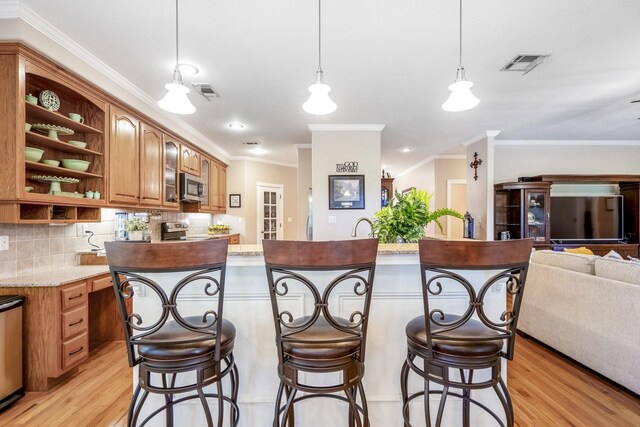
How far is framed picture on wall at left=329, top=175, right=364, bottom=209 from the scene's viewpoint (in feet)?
15.0

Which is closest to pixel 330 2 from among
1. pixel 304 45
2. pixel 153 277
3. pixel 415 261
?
pixel 304 45

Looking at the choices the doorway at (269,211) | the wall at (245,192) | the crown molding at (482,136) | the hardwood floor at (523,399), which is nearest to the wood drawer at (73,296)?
the hardwood floor at (523,399)

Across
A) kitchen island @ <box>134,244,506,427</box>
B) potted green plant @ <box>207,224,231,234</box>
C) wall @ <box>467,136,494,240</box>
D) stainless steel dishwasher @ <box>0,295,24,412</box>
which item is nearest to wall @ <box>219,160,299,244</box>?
potted green plant @ <box>207,224,231,234</box>

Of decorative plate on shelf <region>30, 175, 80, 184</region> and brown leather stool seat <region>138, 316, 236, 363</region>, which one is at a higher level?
decorative plate on shelf <region>30, 175, 80, 184</region>

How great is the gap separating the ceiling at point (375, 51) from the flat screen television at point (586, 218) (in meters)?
1.53

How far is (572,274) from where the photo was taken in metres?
2.45

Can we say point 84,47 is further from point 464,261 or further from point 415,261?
point 464,261

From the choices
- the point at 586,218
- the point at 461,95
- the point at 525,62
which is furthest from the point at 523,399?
the point at 586,218

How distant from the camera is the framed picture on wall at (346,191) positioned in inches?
180

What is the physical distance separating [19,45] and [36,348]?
80.6 inches

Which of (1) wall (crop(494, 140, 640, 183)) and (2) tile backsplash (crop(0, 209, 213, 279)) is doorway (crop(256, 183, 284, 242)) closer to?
(2) tile backsplash (crop(0, 209, 213, 279))

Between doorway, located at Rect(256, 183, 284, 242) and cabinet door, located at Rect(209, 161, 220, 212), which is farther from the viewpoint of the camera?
doorway, located at Rect(256, 183, 284, 242)

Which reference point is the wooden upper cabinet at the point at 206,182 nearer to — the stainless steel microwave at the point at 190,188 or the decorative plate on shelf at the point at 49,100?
the stainless steel microwave at the point at 190,188

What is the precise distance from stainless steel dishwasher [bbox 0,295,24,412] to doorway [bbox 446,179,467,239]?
23.5 ft
